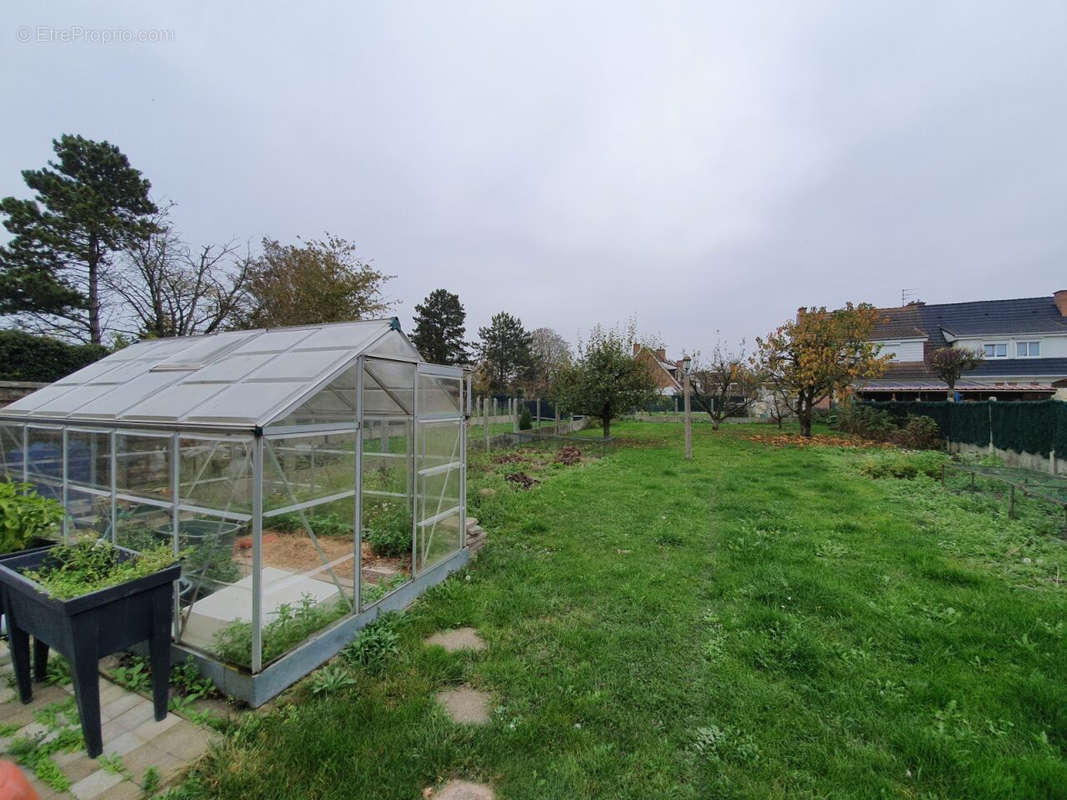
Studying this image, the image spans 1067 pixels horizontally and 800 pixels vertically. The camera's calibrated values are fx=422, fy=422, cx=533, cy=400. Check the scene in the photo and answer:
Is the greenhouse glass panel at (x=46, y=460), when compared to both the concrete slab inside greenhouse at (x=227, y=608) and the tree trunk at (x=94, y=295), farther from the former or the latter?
the tree trunk at (x=94, y=295)

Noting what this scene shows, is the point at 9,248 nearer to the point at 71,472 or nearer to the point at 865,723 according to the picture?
the point at 71,472

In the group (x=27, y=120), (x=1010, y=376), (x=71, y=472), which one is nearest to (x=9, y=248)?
(x=27, y=120)

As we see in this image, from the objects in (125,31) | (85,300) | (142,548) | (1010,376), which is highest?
(125,31)

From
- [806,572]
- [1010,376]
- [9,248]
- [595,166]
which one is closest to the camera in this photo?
[806,572]

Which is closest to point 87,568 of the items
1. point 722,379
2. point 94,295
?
point 94,295

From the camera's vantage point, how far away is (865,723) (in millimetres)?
2561

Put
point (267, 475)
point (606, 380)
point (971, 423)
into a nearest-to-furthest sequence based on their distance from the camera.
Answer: point (267, 475), point (971, 423), point (606, 380)

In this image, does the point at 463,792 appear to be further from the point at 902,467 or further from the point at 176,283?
the point at 176,283

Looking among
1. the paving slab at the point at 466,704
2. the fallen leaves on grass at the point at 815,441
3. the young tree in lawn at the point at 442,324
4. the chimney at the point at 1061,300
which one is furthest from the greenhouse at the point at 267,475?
the chimney at the point at 1061,300

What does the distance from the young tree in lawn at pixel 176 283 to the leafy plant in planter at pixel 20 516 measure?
15529 millimetres

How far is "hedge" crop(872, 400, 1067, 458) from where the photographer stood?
939cm

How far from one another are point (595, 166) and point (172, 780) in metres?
12.0

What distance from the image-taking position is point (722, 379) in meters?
20.3

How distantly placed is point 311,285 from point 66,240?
31.2ft
